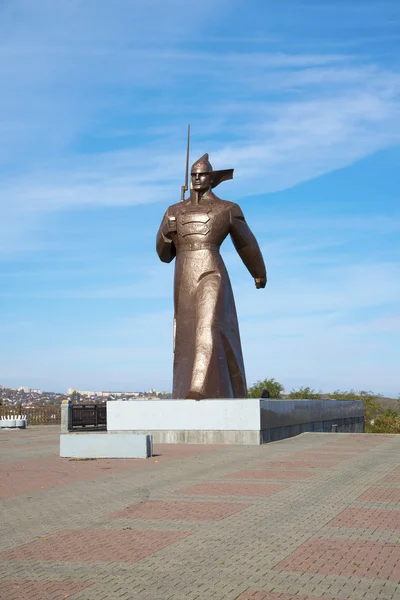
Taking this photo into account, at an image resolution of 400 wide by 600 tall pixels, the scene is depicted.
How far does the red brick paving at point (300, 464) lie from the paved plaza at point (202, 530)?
0.02 m

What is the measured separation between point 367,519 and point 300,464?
4.88 m

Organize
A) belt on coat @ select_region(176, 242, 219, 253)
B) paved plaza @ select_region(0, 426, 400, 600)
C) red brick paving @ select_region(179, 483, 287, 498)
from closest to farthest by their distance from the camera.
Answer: paved plaza @ select_region(0, 426, 400, 600) → red brick paving @ select_region(179, 483, 287, 498) → belt on coat @ select_region(176, 242, 219, 253)

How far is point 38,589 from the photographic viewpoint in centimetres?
495

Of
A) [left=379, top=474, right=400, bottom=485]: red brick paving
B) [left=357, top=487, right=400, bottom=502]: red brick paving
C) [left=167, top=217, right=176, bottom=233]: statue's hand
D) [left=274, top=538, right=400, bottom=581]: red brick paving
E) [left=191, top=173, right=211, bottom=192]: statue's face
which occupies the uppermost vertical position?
[left=191, top=173, right=211, bottom=192]: statue's face

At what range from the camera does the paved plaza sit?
498 cm

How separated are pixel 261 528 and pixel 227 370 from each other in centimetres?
1069

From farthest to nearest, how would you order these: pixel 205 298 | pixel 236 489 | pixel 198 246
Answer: pixel 198 246 → pixel 205 298 → pixel 236 489

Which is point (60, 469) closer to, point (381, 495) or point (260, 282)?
point (381, 495)

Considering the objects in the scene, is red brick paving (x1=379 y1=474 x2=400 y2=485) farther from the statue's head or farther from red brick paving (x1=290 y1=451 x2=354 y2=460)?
the statue's head

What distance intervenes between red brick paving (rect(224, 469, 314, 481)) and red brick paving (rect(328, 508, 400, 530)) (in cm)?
255

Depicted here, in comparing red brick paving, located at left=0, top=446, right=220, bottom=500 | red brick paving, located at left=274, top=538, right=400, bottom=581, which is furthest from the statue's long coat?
red brick paving, located at left=274, top=538, right=400, bottom=581

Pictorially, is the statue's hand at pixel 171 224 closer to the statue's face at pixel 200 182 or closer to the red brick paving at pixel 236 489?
the statue's face at pixel 200 182

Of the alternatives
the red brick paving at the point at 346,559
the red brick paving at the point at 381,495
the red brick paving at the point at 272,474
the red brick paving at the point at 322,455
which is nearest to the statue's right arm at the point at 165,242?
the red brick paving at the point at 322,455

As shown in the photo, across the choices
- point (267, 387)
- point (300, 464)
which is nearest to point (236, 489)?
point (300, 464)
